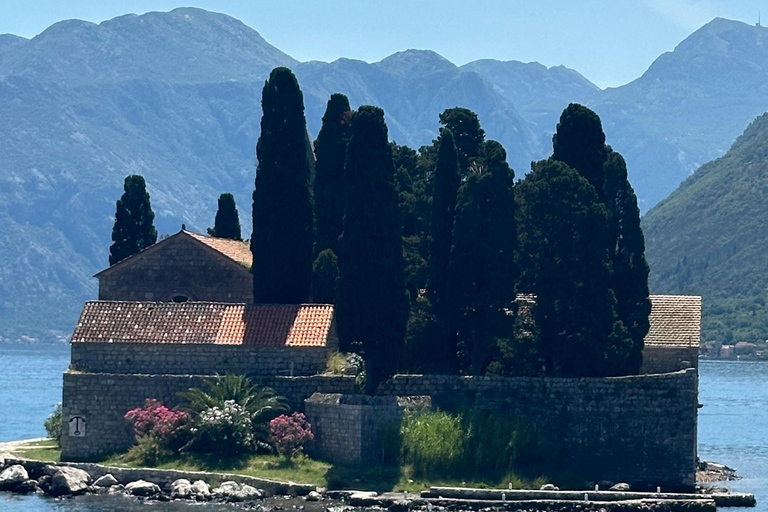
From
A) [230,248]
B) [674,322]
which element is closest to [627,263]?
[674,322]

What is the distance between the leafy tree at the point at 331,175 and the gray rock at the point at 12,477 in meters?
13.3

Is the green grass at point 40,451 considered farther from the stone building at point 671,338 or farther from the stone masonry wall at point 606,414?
the stone building at point 671,338

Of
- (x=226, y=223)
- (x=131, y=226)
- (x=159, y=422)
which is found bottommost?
(x=159, y=422)

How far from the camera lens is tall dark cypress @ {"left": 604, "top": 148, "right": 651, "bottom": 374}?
53.2m

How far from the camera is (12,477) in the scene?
4956cm

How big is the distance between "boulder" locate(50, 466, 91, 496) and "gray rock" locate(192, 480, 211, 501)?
3.36 metres

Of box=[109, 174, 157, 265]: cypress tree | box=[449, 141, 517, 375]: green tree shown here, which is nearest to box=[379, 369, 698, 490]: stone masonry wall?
box=[449, 141, 517, 375]: green tree

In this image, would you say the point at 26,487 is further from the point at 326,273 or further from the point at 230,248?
the point at 230,248

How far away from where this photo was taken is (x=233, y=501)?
4669cm

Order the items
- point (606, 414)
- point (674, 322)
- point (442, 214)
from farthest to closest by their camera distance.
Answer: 1. point (674, 322)
2. point (442, 214)
3. point (606, 414)

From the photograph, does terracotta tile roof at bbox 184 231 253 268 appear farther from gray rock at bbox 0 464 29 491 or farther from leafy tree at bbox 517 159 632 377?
gray rock at bbox 0 464 29 491

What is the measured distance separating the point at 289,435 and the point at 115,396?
19.1ft

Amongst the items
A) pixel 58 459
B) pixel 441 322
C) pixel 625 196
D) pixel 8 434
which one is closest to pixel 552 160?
pixel 625 196

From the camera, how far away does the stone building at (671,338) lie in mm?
55062
